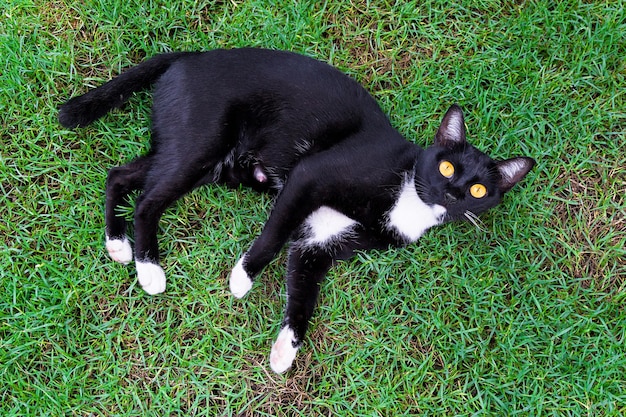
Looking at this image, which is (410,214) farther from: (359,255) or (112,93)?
(112,93)

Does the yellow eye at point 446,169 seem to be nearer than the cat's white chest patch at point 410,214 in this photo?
Yes

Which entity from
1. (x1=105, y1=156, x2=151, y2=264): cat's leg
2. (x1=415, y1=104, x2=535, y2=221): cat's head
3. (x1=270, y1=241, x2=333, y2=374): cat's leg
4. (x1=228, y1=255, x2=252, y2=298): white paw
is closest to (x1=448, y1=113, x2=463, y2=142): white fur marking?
(x1=415, y1=104, x2=535, y2=221): cat's head

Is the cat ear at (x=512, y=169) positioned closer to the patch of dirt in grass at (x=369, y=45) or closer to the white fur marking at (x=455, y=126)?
the white fur marking at (x=455, y=126)

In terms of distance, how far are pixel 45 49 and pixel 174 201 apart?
105 cm

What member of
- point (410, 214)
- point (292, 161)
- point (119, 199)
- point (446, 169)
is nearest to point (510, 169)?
point (446, 169)

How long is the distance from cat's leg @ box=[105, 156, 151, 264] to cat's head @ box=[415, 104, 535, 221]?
1314mm

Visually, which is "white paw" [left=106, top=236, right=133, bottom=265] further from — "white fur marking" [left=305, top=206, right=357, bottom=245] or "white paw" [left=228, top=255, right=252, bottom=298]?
"white fur marking" [left=305, top=206, right=357, bottom=245]

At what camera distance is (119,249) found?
2393 mm

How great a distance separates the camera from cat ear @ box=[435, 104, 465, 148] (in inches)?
89.7

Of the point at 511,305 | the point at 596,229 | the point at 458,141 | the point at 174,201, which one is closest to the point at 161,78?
the point at 174,201

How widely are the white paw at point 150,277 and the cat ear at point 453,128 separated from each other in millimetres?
1475

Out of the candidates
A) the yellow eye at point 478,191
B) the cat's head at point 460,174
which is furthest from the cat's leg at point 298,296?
the yellow eye at point 478,191

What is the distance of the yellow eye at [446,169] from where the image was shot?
2207mm

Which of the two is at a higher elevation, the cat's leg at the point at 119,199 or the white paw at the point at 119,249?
the cat's leg at the point at 119,199
